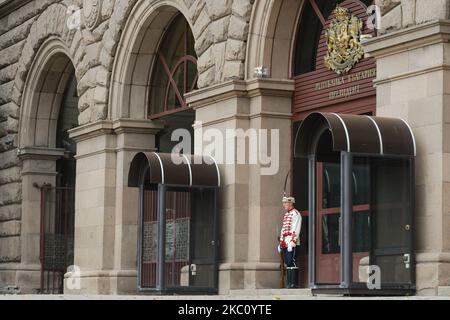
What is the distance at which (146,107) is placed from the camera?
2617 centimetres

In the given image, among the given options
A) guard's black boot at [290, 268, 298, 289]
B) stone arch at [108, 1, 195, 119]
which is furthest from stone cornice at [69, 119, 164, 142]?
guard's black boot at [290, 268, 298, 289]

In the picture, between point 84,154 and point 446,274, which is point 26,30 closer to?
point 84,154

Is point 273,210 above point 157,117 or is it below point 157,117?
below

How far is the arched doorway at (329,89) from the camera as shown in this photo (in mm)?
17594

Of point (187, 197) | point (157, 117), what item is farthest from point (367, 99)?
point (157, 117)

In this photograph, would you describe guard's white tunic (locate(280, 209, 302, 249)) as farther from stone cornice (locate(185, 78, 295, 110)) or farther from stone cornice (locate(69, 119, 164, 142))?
stone cornice (locate(69, 119, 164, 142))

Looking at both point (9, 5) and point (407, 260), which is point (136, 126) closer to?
point (9, 5)

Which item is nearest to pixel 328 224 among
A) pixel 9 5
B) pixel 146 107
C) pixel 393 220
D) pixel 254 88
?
pixel 393 220

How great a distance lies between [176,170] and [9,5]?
13611 mm

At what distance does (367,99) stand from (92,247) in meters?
9.56

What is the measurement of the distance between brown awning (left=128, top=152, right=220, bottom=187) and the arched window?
3368 mm
